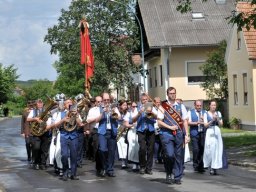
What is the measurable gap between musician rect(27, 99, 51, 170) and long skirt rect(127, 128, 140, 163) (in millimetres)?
2488

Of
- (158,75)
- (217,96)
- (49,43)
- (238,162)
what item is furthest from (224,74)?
(238,162)

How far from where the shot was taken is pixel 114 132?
15484mm

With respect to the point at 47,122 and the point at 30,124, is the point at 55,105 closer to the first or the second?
the point at 47,122

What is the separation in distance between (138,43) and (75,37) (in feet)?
15.1

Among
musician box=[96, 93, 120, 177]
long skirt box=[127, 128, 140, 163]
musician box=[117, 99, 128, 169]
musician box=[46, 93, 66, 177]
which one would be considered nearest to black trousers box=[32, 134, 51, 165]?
musician box=[46, 93, 66, 177]

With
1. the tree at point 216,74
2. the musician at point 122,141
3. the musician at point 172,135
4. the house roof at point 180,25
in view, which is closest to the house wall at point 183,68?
the house roof at point 180,25

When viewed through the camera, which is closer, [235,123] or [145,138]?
[145,138]

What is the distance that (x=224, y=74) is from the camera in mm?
38469

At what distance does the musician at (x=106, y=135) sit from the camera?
50.1 feet

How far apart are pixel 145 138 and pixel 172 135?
259 cm

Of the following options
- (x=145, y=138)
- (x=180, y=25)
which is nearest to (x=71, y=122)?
(x=145, y=138)

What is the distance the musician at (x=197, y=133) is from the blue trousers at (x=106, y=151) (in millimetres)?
2047

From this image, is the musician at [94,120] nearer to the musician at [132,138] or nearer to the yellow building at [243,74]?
the musician at [132,138]

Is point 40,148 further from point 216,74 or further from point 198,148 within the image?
A: point 216,74
